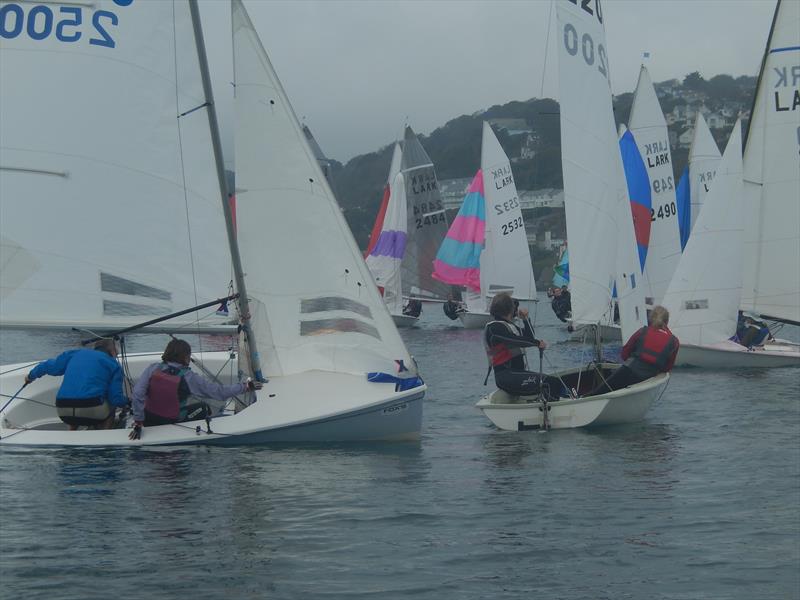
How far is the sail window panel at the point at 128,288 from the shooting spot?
385 inches

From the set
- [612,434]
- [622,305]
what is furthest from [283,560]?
[622,305]

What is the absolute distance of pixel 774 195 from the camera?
1762 centimetres

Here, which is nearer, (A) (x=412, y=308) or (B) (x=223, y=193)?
(B) (x=223, y=193)

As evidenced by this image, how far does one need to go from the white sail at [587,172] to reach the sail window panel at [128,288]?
517 cm

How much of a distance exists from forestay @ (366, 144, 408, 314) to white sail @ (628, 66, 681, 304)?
33.9 feet

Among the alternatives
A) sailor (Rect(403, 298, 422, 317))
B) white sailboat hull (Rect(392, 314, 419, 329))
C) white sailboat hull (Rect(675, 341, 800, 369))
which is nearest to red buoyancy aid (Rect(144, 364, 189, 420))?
white sailboat hull (Rect(675, 341, 800, 369))

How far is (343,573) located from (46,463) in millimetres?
3711

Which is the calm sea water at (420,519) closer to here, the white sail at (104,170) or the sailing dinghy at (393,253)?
the white sail at (104,170)

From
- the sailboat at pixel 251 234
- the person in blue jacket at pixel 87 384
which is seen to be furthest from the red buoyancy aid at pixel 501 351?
the person in blue jacket at pixel 87 384

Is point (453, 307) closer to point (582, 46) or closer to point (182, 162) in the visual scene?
point (582, 46)

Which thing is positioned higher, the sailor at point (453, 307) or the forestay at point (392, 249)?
the forestay at point (392, 249)

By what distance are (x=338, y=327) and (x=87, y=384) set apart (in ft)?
7.52

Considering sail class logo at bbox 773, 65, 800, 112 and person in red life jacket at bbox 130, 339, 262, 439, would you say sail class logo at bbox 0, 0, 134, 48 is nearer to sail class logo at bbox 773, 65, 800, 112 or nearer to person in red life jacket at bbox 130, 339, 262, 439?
person in red life jacket at bbox 130, 339, 262, 439

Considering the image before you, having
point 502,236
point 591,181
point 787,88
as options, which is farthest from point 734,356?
point 502,236
